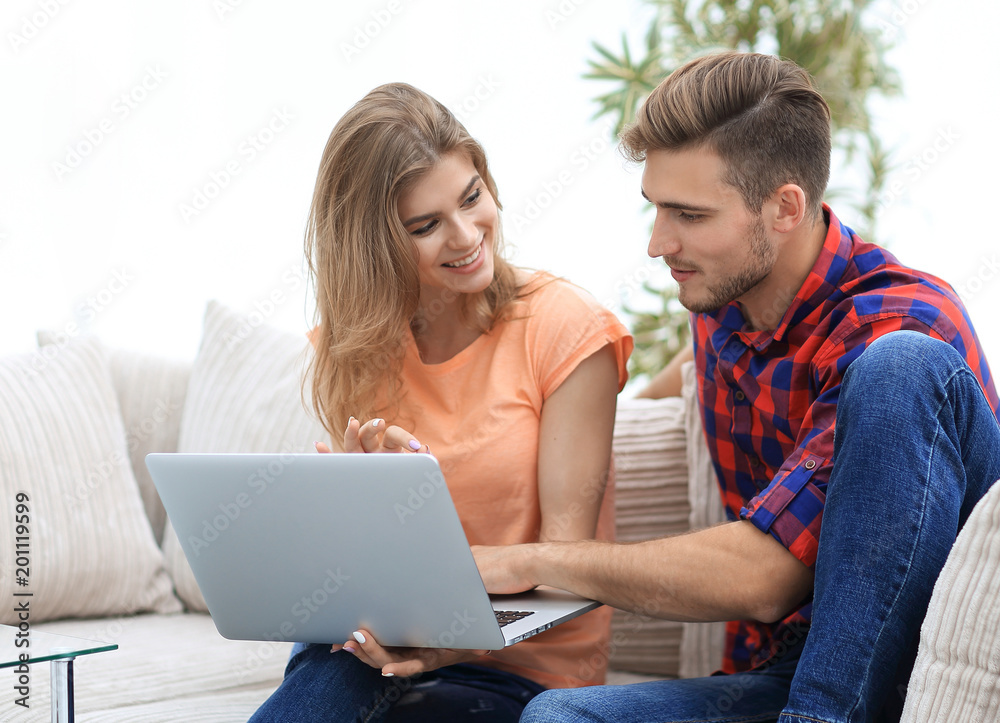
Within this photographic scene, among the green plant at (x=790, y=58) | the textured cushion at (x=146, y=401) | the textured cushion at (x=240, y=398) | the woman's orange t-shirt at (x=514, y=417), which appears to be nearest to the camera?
the woman's orange t-shirt at (x=514, y=417)

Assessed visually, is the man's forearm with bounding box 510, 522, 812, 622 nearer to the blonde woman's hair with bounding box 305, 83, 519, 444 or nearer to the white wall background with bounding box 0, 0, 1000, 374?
the blonde woman's hair with bounding box 305, 83, 519, 444

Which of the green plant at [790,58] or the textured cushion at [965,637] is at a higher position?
the green plant at [790,58]

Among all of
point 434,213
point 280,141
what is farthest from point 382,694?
point 280,141

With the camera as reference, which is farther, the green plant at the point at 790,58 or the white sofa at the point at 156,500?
the green plant at the point at 790,58

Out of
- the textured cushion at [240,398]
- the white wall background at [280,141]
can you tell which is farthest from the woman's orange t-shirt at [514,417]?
the white wall background at [280,141]

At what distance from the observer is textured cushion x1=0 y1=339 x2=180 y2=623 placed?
1.49 metres

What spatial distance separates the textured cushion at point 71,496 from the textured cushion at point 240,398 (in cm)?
8

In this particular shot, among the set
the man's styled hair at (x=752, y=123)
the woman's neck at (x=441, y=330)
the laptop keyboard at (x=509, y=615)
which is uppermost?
the man's styled hair at (x=752, y=123)

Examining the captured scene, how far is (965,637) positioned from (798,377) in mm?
419

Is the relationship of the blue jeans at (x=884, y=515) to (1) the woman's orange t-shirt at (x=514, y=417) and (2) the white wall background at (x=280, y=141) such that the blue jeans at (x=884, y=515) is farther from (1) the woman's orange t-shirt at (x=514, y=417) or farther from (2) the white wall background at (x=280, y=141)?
(2) the white wall background at (x=280, y=141)

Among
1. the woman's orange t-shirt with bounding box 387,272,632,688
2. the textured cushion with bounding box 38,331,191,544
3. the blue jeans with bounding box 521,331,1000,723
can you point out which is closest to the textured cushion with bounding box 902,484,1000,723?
the blue jeans with bounding box 521,331,1000,723

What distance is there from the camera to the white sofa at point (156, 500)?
1.31m

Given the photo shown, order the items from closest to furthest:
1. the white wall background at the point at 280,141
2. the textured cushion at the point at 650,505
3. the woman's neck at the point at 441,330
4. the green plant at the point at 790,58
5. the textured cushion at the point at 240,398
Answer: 1. the woman's neck at the point at 441,330
2. the textured cushion at the point at 650,505
3. the textured cushion at the point at 240,398
4. the green plant at the point at 790,58
5. the white wall background at the point at 280,141

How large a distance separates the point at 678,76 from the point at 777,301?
0.33m
